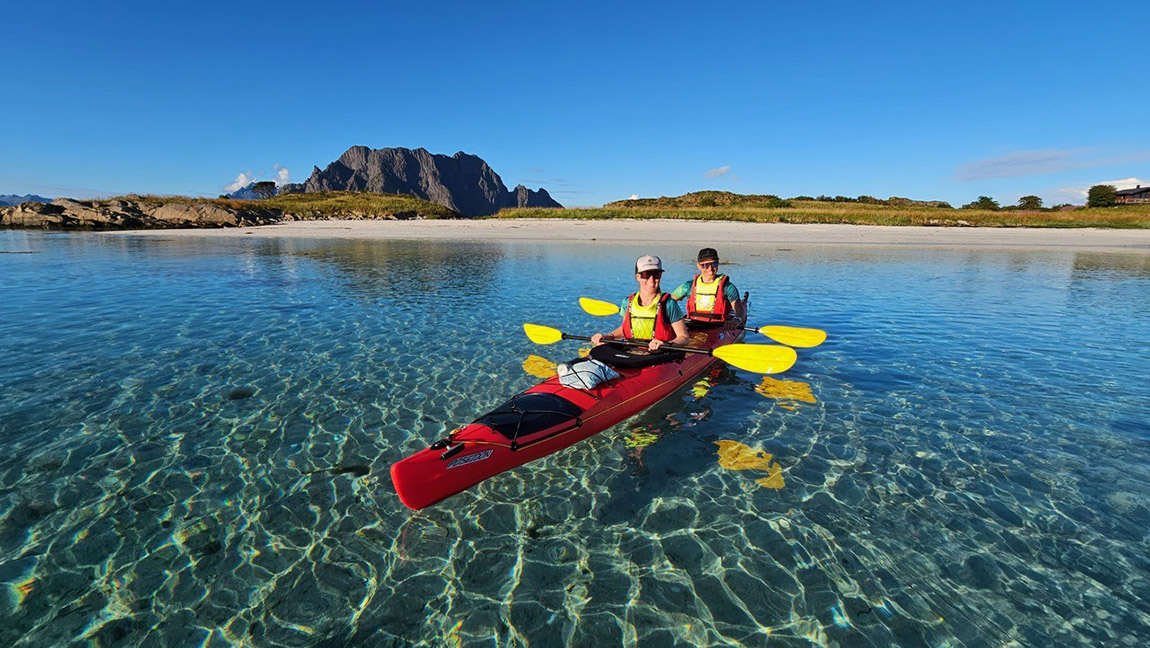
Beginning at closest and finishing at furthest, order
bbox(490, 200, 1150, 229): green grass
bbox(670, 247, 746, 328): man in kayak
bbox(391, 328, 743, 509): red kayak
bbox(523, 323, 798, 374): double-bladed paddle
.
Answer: bbox(391, 328, 743, 509): red kayak < bbox(523, 323, 798, 374): double-bladed paddle < bbox(670, 247, 746, 328): man in kayak < bbox(490, 200, 1150, 229): green grass

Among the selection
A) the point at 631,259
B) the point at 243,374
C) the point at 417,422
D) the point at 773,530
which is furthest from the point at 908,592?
the point at 631,259

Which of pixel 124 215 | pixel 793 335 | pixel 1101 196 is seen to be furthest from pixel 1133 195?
pixel 124 215

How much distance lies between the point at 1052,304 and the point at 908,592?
18.4 metres

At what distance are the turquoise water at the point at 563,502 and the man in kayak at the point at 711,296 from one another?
144cm

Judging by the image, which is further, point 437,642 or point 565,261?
point 565,261

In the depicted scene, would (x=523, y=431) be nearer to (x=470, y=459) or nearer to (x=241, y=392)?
(x=470, y=459)

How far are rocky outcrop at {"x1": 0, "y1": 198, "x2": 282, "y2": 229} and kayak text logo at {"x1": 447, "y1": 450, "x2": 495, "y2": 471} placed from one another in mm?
63054

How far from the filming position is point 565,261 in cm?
2811

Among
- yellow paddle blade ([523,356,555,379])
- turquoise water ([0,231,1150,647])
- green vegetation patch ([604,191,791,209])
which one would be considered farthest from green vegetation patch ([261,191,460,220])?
yellow paddle blade ([523,356,555,379])

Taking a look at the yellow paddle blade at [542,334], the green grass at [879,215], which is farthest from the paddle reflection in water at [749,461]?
the green grass at [879,215]

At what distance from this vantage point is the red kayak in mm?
4832

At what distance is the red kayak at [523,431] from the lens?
4832 millimetres

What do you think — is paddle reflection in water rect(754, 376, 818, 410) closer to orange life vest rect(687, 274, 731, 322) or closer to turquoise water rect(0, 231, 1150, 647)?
turquoise water rect(0, 231, 1150, 647)

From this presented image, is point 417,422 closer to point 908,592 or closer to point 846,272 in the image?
point 908,592
